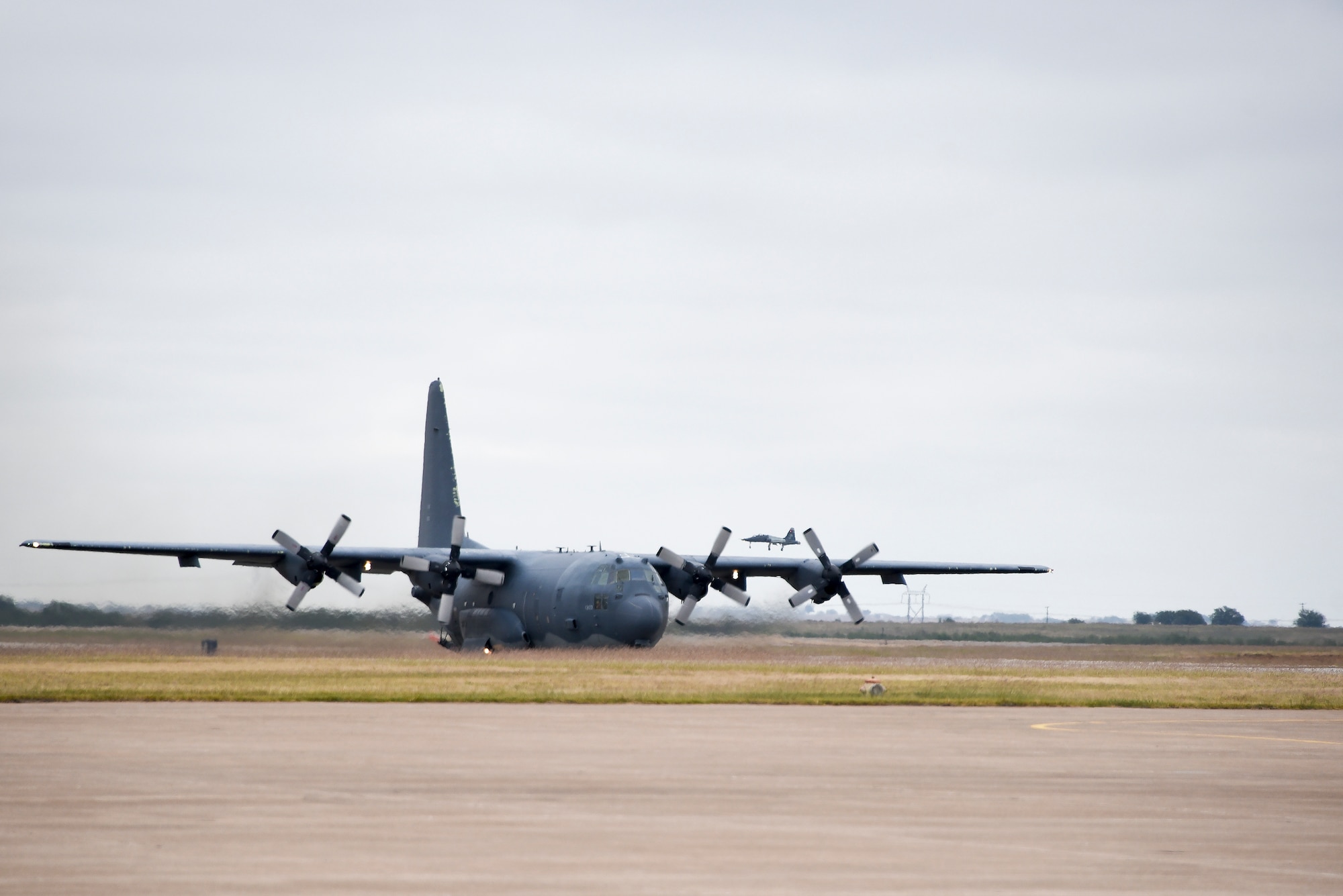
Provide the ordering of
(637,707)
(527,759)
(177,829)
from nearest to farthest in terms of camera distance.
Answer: (177,829), (527,759), (637,707)

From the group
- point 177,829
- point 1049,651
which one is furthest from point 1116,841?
point 1049,651

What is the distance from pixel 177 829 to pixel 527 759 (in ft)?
20.7

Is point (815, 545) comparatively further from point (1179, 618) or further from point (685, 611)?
point (1179, 618)

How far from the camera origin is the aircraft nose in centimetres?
5231

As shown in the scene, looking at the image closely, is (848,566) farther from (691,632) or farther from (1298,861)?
(1298,861)

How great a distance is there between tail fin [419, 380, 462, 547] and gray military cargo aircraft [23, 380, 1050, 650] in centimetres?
321

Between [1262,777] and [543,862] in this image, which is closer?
[543,862]

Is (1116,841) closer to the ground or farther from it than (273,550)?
closer to the ground

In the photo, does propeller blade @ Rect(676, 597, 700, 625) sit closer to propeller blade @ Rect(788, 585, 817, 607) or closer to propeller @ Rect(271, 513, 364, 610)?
propeller blade @ Rect(788, 585, 817, 607)

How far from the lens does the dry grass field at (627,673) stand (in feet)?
102

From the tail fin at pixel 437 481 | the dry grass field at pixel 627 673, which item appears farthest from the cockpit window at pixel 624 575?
the tail fin at pixel 437 481

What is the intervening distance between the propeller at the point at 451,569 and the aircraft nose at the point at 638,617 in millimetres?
6856

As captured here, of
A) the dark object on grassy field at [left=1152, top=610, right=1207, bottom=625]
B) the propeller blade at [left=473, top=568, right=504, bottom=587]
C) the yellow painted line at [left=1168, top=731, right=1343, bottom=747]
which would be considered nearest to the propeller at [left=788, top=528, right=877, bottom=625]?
the propeller blade at [left=473, top=568, right=504, bottom=587]

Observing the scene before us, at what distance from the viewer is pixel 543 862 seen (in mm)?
10047
